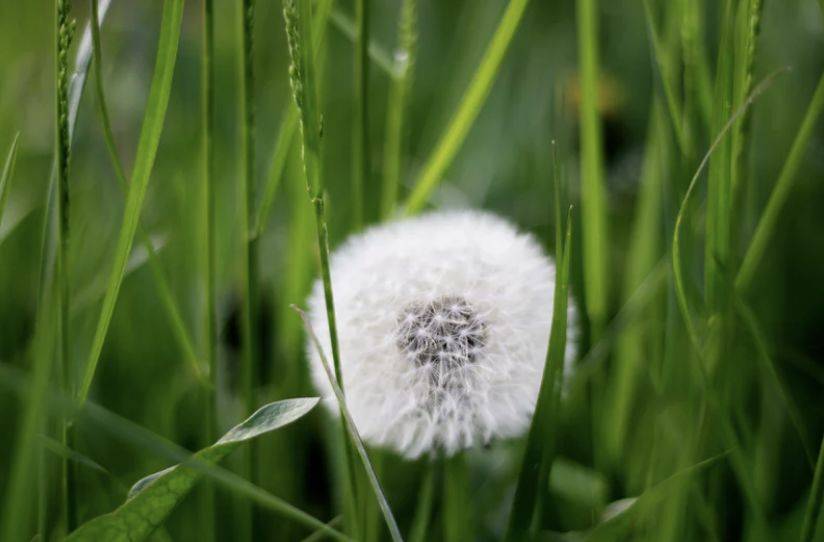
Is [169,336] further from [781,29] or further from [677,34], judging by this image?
[781,29]

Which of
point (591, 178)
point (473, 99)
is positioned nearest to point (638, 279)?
point (591, 178)

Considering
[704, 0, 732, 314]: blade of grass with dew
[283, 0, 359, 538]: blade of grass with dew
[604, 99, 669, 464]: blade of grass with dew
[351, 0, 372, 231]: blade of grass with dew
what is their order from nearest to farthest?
[283, 0, 359, 538]: blade of grass with dew
[704, 0, 732, 314]: blade of grass with dew
[351, 0, 372, 231]: blade of grass with dew
[604, 99, 669, 464]: blade of grass with dew

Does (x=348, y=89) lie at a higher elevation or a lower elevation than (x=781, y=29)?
higher

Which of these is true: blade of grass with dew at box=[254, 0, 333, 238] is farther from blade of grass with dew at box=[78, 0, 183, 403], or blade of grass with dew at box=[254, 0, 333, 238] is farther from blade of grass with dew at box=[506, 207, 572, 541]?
blade of grass with dew at box=[506, 207, 572, 541]

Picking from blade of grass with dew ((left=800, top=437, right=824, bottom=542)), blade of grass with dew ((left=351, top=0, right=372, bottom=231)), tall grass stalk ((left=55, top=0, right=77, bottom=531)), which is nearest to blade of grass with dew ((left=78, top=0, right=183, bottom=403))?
tall grass stalk ((left=55, top=0, right=77, bottom=531))

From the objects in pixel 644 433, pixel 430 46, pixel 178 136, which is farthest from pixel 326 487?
pixel 430 46

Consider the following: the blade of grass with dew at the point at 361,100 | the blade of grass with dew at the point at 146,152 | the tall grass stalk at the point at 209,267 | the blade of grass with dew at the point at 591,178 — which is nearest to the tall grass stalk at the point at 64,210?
the blade of grass with dew at the point at 146,152
